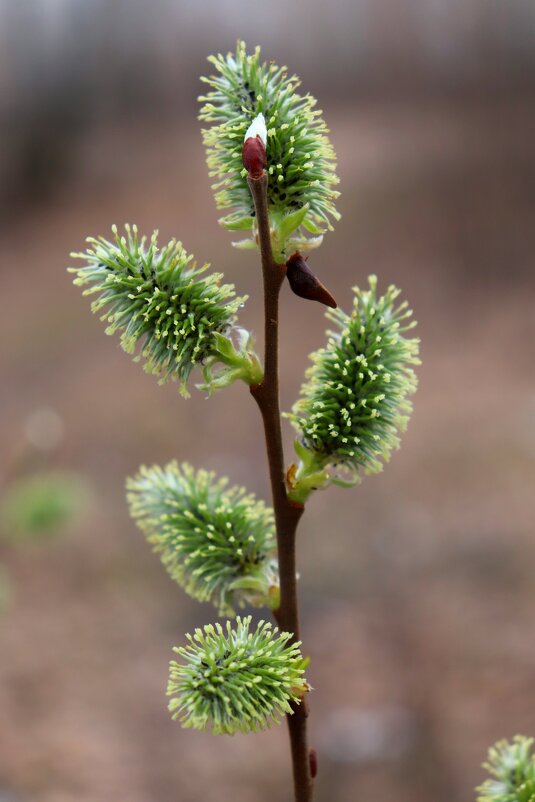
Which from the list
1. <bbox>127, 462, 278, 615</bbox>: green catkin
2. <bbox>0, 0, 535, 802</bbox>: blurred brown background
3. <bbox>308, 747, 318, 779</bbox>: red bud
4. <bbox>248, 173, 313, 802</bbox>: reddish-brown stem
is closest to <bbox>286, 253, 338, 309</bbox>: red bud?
<bbox>248, 173, 313, 802</bbox>: reddish-brown stem

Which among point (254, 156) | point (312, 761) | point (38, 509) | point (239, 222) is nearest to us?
point (254, 156)

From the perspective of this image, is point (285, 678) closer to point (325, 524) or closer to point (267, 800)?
point (267, 800)

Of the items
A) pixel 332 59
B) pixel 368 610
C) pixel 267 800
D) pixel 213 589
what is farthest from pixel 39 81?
pixel 213 589

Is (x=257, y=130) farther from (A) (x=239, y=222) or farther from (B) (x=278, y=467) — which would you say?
(B) (x=278, y=467)

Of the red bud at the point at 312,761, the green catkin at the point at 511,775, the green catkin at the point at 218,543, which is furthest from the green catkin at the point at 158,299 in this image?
the green catkin at the point at 511,775

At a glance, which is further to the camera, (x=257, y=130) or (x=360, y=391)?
(x=360, y=391)

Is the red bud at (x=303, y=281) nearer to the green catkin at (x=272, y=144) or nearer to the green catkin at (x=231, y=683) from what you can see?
the green catkin at (x=272, y=144)

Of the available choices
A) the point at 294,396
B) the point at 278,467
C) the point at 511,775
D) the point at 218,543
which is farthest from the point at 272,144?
the point at 294,396
